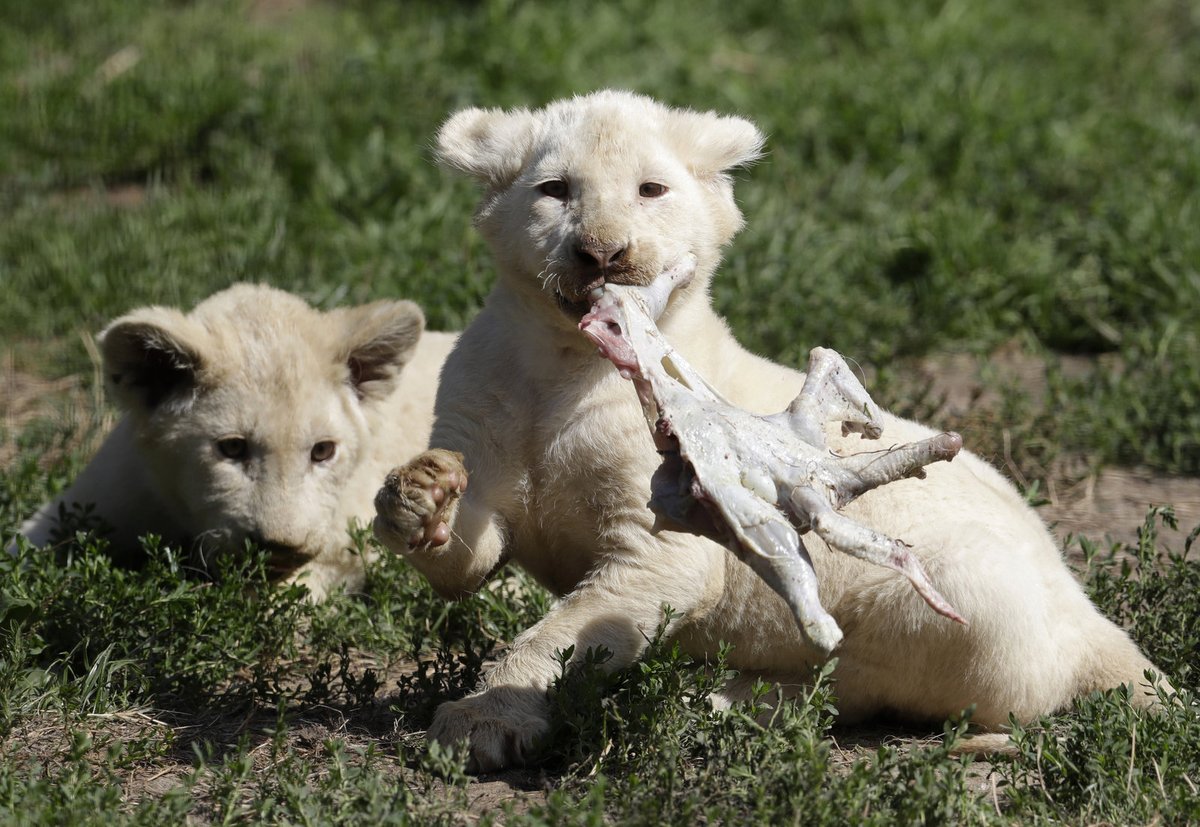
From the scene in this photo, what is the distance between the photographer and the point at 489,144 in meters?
4.83

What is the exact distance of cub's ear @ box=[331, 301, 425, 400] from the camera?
6.03 metres

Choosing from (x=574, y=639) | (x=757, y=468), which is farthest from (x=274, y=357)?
(x=757, y=468)

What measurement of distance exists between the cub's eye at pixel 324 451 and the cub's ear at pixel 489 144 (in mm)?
1521

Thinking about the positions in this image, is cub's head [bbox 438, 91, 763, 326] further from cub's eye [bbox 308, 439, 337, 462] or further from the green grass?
cub's eye [bbox 308, 439, 337, 462]

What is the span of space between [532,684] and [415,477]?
72 cm

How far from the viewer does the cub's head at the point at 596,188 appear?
4316 millimetres

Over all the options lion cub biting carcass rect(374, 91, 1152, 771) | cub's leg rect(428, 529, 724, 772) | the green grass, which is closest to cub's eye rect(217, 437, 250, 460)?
the green grass

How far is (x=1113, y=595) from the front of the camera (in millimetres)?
5289

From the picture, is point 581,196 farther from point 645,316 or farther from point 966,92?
point 966,92

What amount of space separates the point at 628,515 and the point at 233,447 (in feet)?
6.70

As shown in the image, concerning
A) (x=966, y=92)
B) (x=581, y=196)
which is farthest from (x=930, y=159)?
(x=581, y=196)

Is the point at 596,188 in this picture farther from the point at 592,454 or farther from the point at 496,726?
the point at 496,726

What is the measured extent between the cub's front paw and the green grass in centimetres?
60

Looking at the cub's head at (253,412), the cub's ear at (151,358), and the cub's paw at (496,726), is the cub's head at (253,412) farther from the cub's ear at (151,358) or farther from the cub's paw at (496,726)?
the cub's paw at (496,726)
